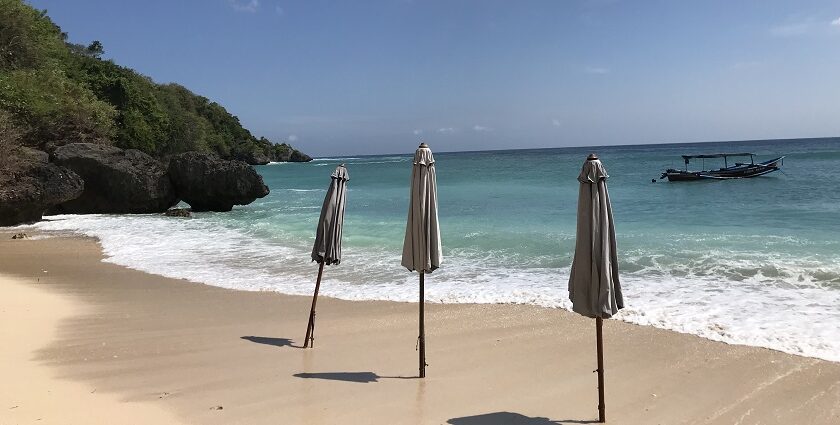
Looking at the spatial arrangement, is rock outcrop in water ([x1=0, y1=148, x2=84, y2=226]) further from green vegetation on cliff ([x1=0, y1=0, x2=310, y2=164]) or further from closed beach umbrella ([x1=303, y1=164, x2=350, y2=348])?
closed beach umbrella ([x1=303, y1=164, x2=350, y2=348])

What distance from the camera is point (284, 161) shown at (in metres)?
136

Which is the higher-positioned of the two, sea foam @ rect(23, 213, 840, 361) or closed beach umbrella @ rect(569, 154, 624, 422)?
closed beach umbrella @ rect(569, 154, 624, 422)

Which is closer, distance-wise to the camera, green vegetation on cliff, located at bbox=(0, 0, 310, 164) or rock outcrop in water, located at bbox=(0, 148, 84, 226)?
rock outcrop in water, located at bbox=(0, 148, 84, 226)

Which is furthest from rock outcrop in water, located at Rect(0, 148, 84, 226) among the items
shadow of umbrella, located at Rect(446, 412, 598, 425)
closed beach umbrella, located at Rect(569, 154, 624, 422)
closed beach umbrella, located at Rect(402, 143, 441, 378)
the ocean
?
closed beach umbrella, located at Rect(569, 154, 624, 422)

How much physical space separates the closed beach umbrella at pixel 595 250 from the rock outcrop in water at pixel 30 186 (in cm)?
2038

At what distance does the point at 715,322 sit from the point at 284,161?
134238 millimetres

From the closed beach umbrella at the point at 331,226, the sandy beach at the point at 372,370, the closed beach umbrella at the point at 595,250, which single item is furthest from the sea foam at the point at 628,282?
the closed beach umbrella at the point at 595,250

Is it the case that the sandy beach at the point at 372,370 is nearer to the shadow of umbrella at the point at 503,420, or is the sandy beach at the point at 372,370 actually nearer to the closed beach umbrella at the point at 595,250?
the shadow of umbrella at the point at 503,420

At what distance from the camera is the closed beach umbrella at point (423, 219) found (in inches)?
222

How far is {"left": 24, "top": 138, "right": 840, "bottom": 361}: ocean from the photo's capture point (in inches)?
328

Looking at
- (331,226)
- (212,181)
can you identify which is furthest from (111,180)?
(331,226)

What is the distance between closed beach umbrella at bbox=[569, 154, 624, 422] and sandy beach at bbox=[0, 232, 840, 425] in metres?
1.13

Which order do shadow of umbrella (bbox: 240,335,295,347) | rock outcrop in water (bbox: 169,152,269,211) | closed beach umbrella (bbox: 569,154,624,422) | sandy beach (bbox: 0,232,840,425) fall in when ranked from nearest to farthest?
closed beach umbrella (bbox: 569,154,624,422)
sandy beach (bbox: 0,232,840,425)
shadow of umbrella (bbox: 240,335,295,347)
rock outcrop in water (bbox: 169,152,269,211)

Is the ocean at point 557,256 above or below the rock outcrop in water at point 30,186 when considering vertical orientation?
below
